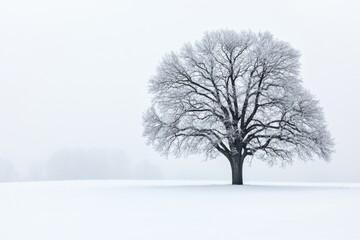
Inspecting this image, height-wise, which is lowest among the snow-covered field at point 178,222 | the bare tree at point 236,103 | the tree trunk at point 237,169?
the snow-covered field at point 178,222

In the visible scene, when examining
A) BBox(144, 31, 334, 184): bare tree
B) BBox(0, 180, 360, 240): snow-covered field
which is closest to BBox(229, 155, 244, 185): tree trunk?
BBox(144, 31, 334, 184): bare tree

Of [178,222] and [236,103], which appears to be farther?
[236,103]

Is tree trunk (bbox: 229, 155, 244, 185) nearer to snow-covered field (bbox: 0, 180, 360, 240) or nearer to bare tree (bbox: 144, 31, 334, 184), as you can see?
bare tree (bbox: 144, 31, 334, 184)

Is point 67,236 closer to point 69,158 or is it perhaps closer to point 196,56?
point 196,56

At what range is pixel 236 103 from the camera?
31938 millimetres

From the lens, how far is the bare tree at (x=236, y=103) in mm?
30312

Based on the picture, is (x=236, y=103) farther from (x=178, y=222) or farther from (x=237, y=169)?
(x=178, y=222)

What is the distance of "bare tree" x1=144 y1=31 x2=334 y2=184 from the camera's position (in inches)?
1193

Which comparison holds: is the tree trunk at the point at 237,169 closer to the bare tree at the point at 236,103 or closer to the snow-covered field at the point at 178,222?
the bare tree at the point at 236,103

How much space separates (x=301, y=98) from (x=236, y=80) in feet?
16.9

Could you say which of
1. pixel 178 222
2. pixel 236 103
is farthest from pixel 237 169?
pixel 178 222

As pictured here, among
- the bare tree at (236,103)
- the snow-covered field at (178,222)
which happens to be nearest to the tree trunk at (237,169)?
the bare tree at (236,103)

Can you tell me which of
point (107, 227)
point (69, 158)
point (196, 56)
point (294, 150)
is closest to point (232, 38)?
point (196, 56)

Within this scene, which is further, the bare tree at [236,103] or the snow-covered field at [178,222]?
the bare tree at [236,103]
